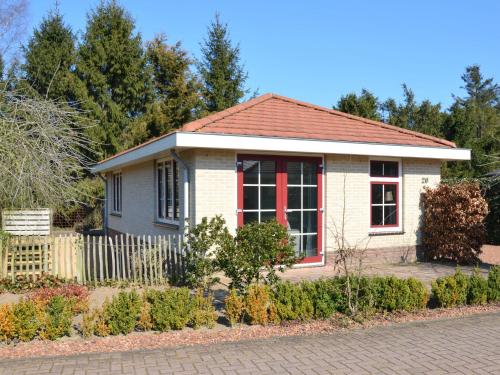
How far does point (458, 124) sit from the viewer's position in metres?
26.1

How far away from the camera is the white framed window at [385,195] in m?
12.4

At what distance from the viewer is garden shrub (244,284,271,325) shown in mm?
6672

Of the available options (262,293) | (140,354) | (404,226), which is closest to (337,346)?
(262,293)

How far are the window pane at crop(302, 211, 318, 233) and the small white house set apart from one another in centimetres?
2

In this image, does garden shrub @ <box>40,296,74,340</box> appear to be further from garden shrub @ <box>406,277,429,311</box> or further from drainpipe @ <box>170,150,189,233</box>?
garden shrub @ <box>406,277,429,311</box>

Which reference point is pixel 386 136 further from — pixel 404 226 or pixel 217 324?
pixel 217 324

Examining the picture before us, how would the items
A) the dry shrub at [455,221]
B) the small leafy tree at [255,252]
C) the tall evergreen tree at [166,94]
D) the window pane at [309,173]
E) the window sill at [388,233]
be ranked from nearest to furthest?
the small leafy tree at [255,252] < the window pane at [309,173] < the dry shrub at [455,221] < the window sill at [388,233] < the tall evergreen tree at [166,94]

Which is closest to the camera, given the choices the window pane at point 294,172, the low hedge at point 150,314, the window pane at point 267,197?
the low hedge at point 150,314

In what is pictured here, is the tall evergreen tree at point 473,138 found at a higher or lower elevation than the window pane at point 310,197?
higher

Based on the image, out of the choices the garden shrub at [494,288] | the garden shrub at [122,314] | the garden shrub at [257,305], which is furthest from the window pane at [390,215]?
the garden shrub at [122,314]

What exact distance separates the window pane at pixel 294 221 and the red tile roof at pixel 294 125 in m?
1.74

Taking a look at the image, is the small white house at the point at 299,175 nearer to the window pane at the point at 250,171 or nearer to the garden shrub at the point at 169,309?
the window pane at the point at 250,171

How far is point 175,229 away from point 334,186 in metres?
3.83

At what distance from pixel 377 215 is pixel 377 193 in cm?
56
